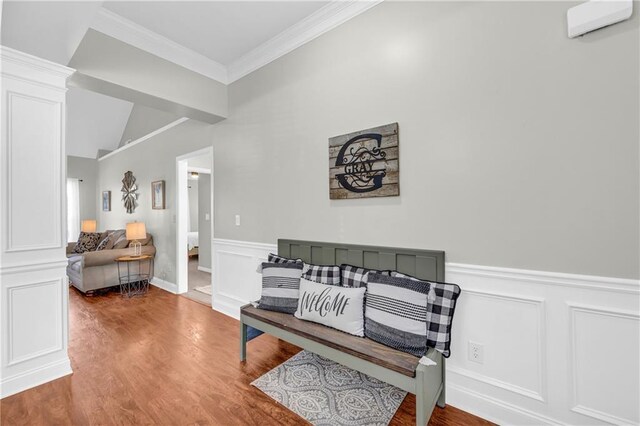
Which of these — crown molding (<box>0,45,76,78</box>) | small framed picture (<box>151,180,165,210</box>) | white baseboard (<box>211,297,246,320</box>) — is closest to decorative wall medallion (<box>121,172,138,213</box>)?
small framed picture (<box>151,180,165,210</box>)

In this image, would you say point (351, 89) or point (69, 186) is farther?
point (69, 186)

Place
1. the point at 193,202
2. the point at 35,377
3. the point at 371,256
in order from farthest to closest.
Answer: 1. the point at 193,202
2. the point at 371,256
3. the point at 35,377

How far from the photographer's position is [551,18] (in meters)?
1.49

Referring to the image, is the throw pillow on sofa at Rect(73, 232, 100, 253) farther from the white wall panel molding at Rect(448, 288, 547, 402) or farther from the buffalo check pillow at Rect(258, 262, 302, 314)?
the white wall panel molding at Rect(448, 288, 547, 402)

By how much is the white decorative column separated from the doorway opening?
1705 mm

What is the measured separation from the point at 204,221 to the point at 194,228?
2.12 m

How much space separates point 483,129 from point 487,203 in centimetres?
44

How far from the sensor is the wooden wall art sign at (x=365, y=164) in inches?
80.5

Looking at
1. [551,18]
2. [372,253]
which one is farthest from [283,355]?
[551,18]

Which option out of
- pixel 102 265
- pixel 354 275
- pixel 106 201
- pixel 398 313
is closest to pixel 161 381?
pixel 354 275

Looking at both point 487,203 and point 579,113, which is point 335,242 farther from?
point 579,113

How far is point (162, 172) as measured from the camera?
4.71 metres

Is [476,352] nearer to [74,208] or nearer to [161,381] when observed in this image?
[161,381]

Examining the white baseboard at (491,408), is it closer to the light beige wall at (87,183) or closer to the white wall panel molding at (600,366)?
the white wall panel molding at (600,366)
